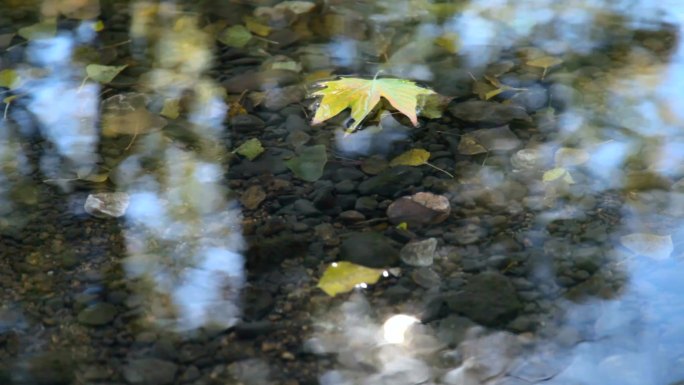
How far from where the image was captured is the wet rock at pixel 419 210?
1.30 m

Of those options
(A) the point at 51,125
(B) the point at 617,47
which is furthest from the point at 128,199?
(B) the point at 617,47

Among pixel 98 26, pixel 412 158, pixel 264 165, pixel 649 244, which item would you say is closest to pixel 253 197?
pixel 264 165

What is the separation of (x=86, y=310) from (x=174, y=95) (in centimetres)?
60

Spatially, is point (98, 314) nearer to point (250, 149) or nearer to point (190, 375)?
point (190, 375)

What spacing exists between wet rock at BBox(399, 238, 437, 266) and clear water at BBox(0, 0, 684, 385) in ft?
0.05

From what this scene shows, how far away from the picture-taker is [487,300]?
115 centimetres

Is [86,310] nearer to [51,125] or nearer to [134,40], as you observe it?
[51,125]

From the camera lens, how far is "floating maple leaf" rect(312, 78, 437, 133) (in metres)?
1.53

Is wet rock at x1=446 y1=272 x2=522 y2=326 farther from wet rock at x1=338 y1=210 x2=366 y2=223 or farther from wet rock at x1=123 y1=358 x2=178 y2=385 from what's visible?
wet rock at x1=123 y1=358 x2=178 y2=385

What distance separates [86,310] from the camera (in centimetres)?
116

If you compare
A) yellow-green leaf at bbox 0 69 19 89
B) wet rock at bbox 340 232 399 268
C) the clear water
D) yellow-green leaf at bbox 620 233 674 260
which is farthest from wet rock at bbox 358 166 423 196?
yellow-green leaf at bbox 0 69 19 89

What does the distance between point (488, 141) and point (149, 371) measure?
755 millimetres

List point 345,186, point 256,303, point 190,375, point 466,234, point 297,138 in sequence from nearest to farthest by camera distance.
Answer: point 190,375
point 256,303
point 466,234
point 345,186
point 297,138

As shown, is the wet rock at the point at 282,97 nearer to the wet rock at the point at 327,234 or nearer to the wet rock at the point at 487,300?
the wet rock at the point at 327,234
